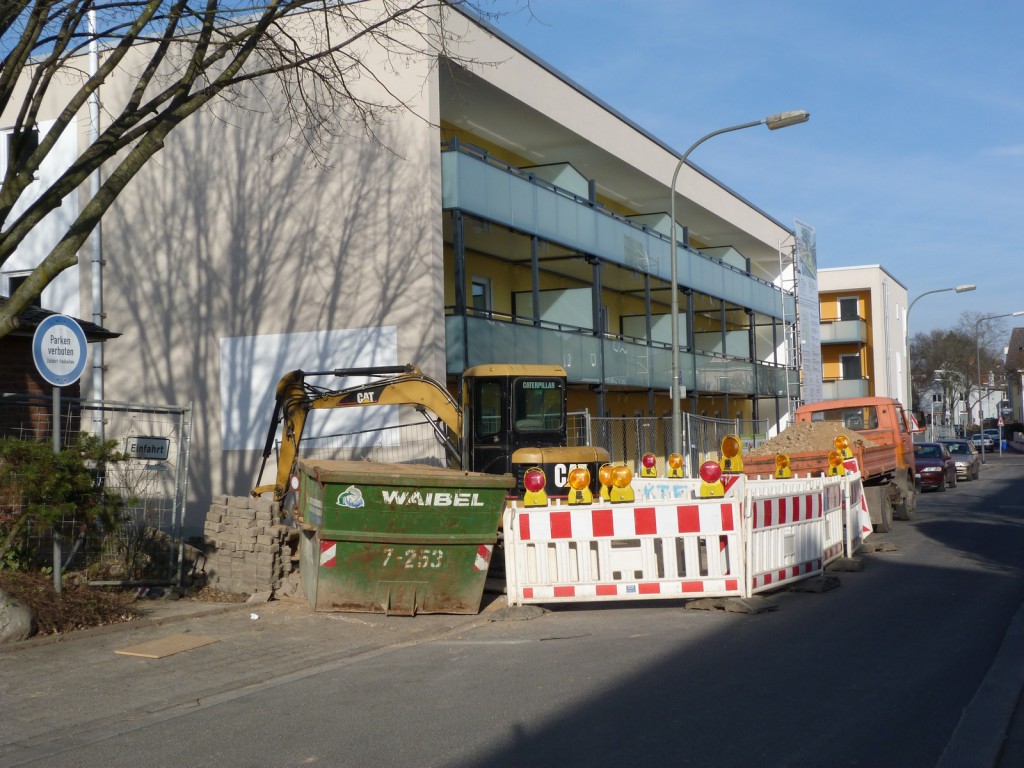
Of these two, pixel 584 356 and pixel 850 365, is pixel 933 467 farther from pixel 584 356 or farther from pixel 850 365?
pixel 850 365

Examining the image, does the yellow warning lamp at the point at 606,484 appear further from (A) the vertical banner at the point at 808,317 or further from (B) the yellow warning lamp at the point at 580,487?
(A) the vertical banner at the point at 808,317

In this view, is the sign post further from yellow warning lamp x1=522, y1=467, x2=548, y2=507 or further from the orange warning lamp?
the orange warning lamp

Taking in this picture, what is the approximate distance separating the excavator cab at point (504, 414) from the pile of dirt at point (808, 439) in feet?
18.8

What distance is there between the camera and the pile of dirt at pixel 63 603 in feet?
31.3

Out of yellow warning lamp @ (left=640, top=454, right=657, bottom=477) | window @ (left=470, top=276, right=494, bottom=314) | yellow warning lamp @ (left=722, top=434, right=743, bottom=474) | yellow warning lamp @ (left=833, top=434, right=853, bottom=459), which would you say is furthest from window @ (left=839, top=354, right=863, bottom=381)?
yellow warning lamp @ (left=722, top=434, right=743, bottom=474)

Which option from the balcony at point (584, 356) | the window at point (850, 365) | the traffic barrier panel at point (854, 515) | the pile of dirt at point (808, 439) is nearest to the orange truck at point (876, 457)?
the pile of dirt at point (808, 439)

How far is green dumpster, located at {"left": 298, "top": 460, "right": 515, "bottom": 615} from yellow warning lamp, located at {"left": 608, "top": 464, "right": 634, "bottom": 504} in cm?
109

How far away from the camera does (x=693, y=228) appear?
3825 cm

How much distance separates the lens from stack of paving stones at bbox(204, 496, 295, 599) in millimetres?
11914

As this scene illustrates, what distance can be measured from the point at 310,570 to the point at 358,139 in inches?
452

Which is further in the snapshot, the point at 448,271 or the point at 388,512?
the point at 448,271

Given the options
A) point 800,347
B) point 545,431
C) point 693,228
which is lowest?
point 545,431

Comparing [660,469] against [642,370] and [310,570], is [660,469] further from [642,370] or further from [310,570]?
[310,570]

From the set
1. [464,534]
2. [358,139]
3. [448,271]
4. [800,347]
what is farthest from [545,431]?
[800,347]
